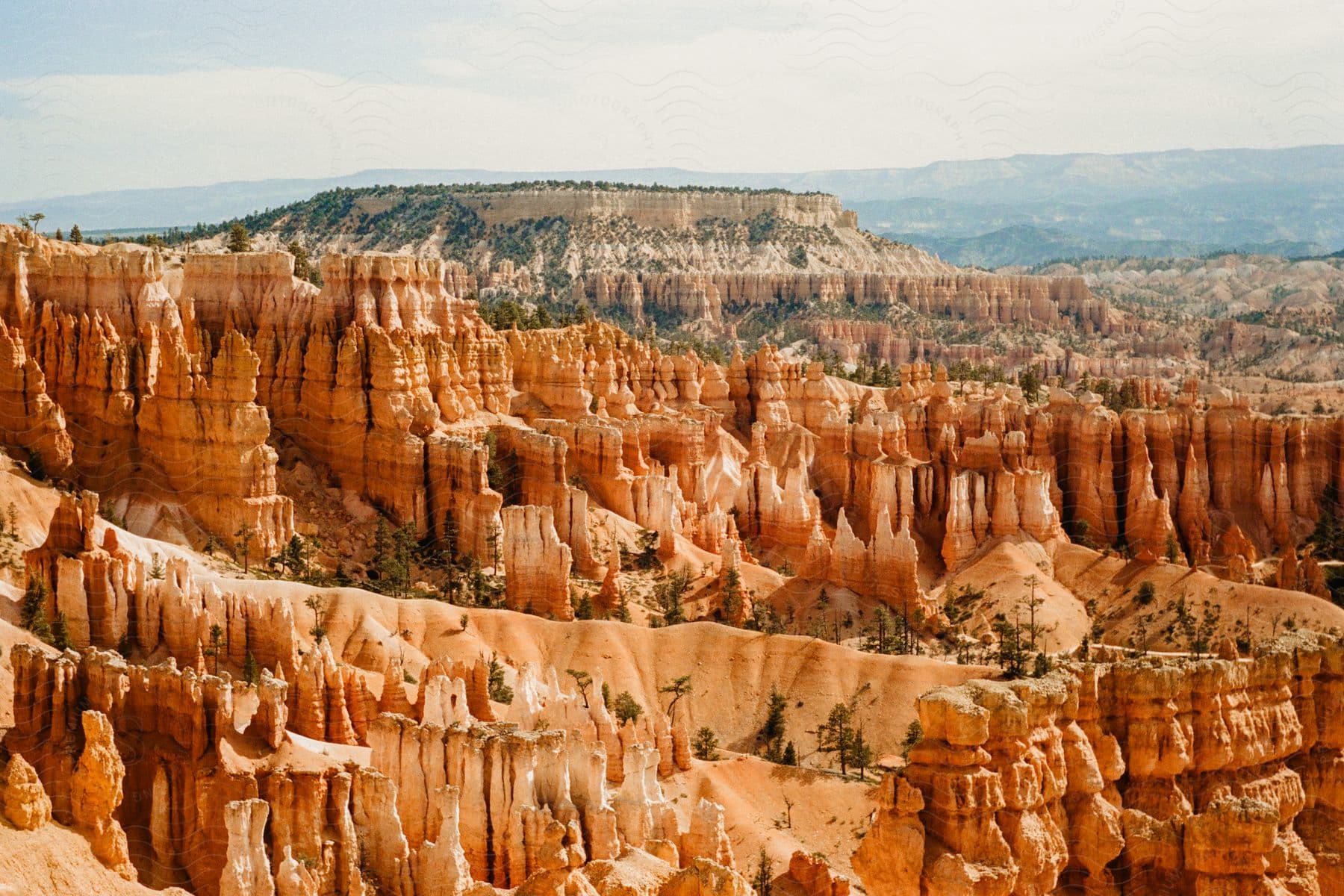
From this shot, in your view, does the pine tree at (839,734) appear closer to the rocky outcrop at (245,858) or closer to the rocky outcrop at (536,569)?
the rocky outcrop at (536,569)

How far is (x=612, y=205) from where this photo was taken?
189m

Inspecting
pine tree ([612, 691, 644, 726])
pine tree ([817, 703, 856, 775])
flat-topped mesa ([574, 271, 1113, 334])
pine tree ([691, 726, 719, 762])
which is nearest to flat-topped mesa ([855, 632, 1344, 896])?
pine tree ([817, 703, 856, 775])

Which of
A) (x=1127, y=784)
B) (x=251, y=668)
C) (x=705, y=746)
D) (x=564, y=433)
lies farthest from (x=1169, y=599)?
(x=1127, y=784)

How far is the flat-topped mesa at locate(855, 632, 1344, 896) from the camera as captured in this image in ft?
94.5

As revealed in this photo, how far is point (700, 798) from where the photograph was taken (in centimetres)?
4703

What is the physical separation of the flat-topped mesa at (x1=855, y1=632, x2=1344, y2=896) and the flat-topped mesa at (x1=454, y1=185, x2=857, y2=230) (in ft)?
512

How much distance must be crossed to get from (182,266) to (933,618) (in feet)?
111

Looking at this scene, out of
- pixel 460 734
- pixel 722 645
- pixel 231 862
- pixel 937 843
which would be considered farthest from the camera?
pixel 722 645

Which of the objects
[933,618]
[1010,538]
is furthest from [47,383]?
[1010,538]

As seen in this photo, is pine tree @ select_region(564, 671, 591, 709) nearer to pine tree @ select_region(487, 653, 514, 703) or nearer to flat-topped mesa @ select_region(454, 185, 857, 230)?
pine tree @ select_region(487, 653, 514, 703)

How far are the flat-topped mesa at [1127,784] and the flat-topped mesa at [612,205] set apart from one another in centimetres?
15612

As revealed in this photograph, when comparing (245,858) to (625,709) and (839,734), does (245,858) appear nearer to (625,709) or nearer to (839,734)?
(625,709)

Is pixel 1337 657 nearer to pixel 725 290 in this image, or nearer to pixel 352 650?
pixel 352 650

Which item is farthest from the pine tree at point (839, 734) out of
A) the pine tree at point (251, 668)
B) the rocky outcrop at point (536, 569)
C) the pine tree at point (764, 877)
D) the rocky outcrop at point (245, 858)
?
the rocky outcrop at point (245, 858)
